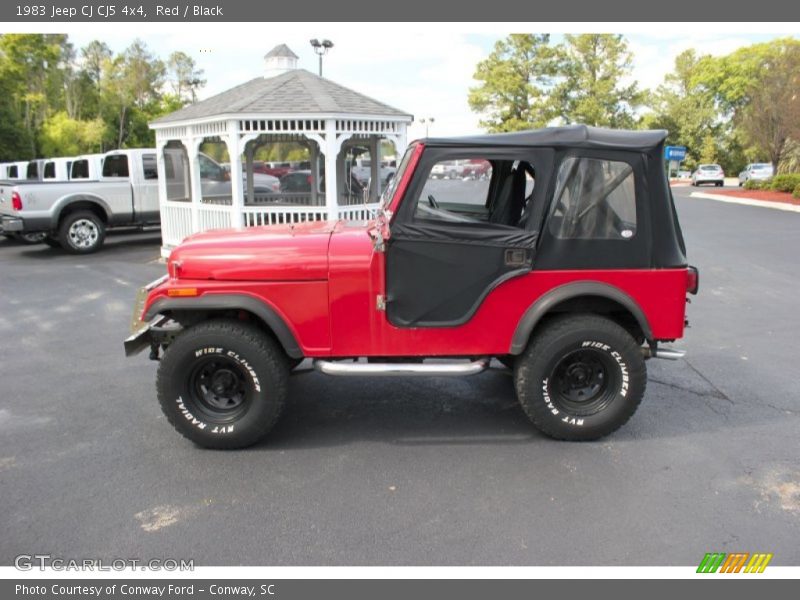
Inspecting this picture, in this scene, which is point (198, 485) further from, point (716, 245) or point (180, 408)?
point (716, 245)

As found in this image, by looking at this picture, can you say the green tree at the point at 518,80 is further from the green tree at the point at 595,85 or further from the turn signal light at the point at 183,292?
the turn signal light at the point at 183,292

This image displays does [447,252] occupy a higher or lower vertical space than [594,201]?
lower

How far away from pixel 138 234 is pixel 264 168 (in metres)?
3.95

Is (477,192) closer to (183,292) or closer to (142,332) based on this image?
(183,292)

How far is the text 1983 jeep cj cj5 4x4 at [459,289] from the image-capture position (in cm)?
414

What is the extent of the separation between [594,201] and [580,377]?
48.9 inches

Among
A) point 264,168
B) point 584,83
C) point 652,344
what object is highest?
point 584,83

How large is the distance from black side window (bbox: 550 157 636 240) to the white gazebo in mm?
6343

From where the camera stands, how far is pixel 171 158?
13320mm

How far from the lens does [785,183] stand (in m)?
27.2

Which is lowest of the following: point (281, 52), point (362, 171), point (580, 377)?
point (580, 377)

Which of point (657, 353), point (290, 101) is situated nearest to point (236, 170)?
point (290, 101)

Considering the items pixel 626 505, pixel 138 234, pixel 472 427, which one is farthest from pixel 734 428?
pixel 138 234

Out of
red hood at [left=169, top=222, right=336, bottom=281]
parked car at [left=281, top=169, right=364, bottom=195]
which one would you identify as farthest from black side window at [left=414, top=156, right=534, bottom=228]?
parked car at [left=281, top=169, right=364, bottom=195]
